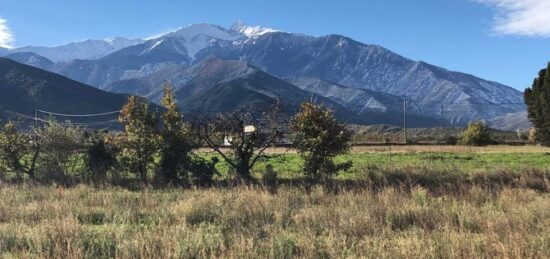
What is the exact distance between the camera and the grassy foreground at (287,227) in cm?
733

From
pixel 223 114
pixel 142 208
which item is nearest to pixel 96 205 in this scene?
pixel 142 208

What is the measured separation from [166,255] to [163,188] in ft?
38.2

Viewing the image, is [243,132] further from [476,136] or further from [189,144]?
[476,136]

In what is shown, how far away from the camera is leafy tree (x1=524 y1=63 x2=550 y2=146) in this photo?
5291 cm

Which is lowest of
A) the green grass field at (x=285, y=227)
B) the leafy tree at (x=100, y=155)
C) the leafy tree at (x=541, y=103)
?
the green grass field at (x=285, y=227)

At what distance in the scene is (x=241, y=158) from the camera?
22.0m

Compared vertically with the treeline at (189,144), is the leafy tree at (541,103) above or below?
above

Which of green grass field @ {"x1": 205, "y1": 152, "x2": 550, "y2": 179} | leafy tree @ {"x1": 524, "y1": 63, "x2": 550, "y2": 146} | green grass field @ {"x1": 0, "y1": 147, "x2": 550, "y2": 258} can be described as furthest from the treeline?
leafy tree @ {"x1": 524, "y1": 63, "x2": 550, "y2": 146}

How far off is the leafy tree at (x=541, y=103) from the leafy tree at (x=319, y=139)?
37.6m

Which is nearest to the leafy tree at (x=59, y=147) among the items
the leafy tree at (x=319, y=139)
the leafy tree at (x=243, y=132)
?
the leafy tree at (x=243, y=132)

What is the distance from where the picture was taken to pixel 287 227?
9.41 meters

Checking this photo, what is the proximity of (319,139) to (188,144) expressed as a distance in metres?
4.98

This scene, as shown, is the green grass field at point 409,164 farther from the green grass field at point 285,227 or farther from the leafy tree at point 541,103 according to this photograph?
the leafy tree at point 541,103

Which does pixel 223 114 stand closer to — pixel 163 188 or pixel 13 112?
pixel 163 188
